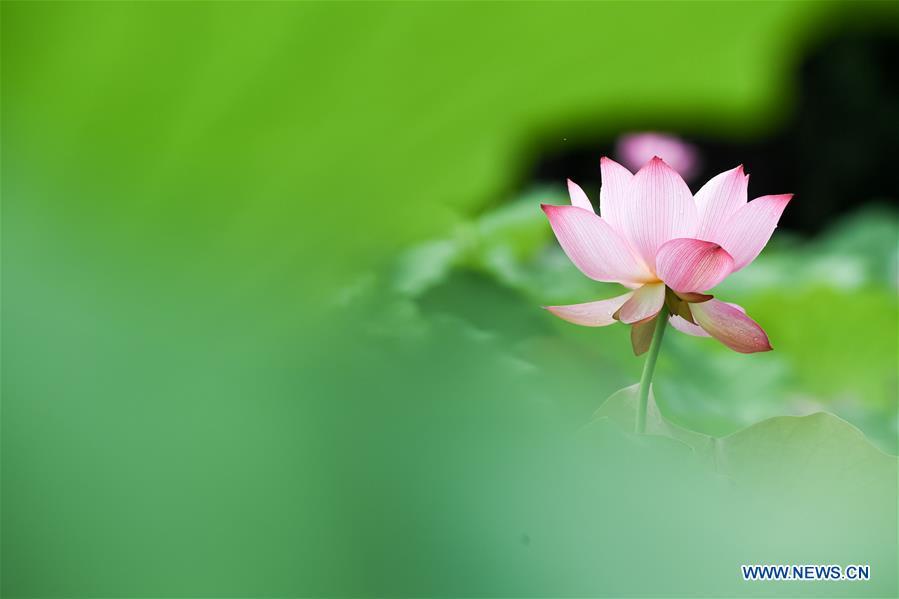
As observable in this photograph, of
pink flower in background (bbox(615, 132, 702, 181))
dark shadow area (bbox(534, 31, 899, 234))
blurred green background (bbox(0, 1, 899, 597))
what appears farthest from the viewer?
dark shadow area (bbox(534, 31, 899, 234))

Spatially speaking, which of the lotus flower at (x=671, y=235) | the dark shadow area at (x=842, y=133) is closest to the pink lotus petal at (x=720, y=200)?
the lotus flower at (x=671, y=235)

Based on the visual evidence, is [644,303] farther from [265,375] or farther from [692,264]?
[265,375]

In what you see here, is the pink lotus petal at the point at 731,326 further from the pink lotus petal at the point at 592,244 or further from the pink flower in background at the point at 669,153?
the pink flower in background at the point at 669,153

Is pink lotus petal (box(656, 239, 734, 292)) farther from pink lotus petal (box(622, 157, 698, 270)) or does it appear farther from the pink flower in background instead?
the pink flower in background

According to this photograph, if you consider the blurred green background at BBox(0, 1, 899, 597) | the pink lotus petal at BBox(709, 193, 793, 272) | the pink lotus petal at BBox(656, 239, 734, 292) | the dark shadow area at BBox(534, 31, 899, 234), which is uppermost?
the dark shadow area at BBox(534, 31, 899, 234)

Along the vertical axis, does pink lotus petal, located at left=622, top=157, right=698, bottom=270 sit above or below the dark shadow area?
below

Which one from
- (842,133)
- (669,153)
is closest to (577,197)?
(669,153)

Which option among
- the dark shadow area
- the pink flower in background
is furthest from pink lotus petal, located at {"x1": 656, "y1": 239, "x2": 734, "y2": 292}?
the dark shadow area
